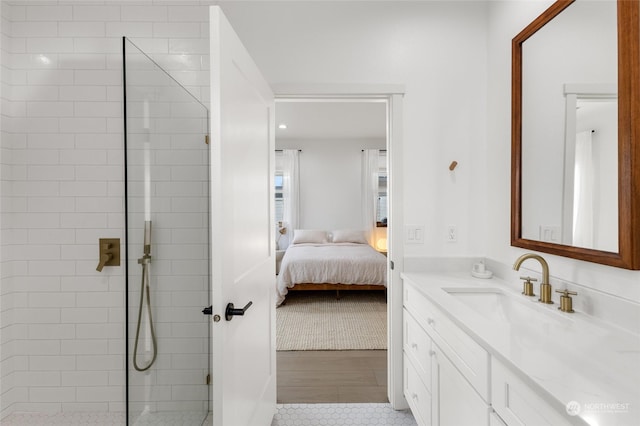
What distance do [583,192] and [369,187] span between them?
5.11m

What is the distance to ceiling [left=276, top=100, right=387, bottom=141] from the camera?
14.3ft

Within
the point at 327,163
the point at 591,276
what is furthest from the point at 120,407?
the point at 327,163

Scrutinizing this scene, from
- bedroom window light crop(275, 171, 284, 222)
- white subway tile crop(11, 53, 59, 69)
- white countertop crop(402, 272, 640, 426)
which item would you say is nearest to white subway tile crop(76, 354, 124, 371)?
white subway tile crop(11, 53, 59, 69)

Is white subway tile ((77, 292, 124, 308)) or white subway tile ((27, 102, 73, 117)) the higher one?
white subway tile ((27, 102, 73, 117))

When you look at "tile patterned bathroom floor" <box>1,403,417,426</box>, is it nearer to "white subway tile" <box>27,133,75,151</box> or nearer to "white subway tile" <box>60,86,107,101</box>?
"white subway tile" <box>27,133,75,151</box>

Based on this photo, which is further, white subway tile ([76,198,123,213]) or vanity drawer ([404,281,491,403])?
white subway tile ([76,198,123,213])

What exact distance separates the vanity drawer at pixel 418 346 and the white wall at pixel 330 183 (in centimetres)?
463

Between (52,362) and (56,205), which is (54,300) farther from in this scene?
(56,205)

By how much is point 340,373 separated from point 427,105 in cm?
210

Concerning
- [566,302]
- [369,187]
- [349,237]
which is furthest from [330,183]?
[566,302]

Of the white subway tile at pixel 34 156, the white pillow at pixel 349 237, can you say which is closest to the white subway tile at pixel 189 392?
the white subway tile at pixel 34 156

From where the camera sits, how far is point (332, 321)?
3.53 m

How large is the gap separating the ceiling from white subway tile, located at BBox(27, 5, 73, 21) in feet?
7.19

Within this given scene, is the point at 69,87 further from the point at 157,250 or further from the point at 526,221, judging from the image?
the point at 526,221
